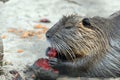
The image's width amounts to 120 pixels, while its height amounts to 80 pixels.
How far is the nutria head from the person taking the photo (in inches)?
226

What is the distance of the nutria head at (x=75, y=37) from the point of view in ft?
18.8

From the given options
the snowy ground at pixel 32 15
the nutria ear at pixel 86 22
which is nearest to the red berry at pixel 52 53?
the snowy ground at pixel 32 15

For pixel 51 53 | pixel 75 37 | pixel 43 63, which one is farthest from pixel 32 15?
pixel 75 37

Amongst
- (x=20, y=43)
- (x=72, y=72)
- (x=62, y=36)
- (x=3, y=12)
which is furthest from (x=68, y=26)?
(x=3, y=12)

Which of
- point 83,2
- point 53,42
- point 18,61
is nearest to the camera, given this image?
point 53,42

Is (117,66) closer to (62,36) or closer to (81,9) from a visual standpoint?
(62,36)

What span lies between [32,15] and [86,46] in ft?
6.94

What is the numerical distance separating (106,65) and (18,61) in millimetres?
1064

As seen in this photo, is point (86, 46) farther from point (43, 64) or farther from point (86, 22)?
point (43, 64)

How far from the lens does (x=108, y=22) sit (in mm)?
6020

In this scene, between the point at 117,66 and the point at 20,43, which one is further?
the point at 20,43

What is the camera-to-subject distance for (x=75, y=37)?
5.74m

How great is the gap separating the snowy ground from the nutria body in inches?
21.9

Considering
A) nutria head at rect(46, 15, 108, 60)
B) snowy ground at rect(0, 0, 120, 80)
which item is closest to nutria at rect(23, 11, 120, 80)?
nutria head at rect(46, 15, 108, 60)
